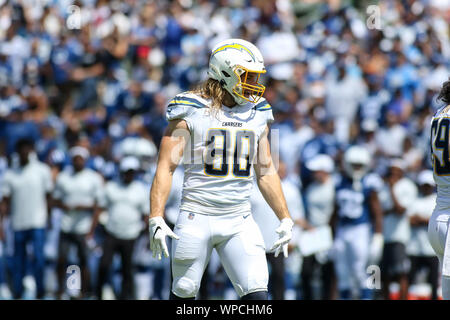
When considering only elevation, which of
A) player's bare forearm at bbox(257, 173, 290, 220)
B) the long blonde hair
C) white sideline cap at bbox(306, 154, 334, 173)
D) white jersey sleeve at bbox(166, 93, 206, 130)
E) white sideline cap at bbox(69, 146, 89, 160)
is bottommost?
player's bare forearm at bbox(257, 173, 290, 220)

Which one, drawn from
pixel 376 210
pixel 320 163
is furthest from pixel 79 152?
pixel 376 210

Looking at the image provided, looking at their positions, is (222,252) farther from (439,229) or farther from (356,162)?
(356,162)

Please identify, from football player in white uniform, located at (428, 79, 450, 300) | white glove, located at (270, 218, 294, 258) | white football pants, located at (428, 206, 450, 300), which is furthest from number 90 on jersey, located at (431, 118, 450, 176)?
white glove, located at (270, 218, 294, 258)

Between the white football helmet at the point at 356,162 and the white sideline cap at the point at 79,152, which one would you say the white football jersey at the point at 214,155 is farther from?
the white sideline cap at the point at 79,152

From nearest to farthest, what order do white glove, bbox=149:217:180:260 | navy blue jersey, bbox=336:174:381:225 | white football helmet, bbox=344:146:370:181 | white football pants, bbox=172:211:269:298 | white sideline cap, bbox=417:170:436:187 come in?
white glove, bbox=149:217:180:260
white football pants, bbox=172:211:269:298
white sideline cap, bbox=417:170:436:187
navy blue jersey, bbox=336:174:381:225
white football helmet, bbox=344:146:370:181

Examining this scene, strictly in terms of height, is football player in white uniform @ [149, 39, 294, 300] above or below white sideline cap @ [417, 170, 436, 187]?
below

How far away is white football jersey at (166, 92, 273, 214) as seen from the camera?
5.30 meters

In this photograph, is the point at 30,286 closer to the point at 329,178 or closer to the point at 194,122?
the point at 329,178

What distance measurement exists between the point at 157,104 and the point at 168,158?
267 inches

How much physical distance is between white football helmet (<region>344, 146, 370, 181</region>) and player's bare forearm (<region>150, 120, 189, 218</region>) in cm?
455

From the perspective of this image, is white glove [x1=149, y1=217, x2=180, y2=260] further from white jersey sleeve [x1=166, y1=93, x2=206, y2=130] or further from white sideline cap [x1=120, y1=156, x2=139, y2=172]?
white sideline cap [x1=120, y1=156, x2=139, y2=172]

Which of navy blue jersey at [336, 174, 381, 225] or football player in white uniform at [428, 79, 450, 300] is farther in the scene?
navy blue jersey at [336, 174, 381, 225]

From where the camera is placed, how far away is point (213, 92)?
5445 millimetres
